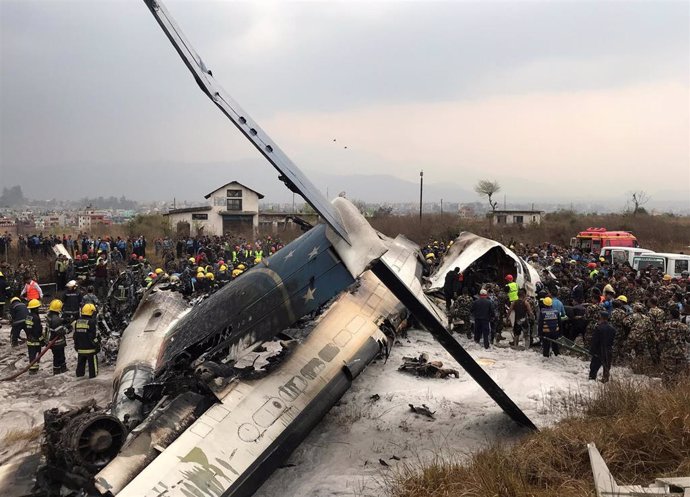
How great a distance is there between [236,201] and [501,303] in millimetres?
36162

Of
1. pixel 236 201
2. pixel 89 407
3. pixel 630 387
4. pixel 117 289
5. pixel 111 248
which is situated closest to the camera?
pixel 89 407

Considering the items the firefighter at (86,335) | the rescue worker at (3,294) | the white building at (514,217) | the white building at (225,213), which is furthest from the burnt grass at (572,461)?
the white building at (514,217)

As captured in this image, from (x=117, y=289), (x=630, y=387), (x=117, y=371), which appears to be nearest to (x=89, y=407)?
(x=117, y=371)

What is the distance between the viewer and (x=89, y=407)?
680 cm

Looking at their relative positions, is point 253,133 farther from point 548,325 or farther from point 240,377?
point 548,325

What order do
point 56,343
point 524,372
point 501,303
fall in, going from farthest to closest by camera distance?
point 501,303 < point 56,343 < point 524,372

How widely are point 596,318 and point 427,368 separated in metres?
4.56

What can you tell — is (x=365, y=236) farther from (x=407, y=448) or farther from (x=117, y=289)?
(x=117, y=289)

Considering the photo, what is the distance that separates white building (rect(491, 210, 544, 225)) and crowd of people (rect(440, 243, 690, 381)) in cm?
3821

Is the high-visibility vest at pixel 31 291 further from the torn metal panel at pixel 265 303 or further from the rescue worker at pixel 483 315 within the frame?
the rescue worker at pixel 483 315

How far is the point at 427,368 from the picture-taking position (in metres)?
10.9

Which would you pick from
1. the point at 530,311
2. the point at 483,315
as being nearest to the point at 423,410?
the point at 483,315

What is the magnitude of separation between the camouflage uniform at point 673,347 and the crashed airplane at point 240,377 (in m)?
4.30

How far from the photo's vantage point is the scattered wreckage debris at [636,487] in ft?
16.3
